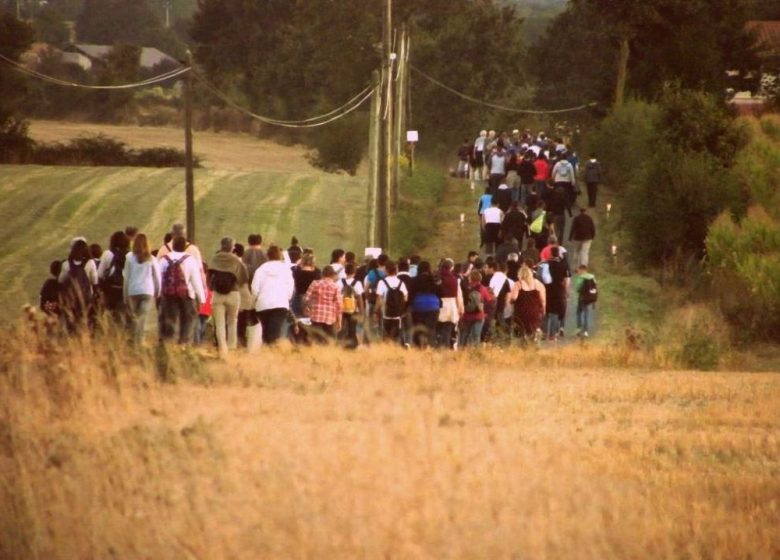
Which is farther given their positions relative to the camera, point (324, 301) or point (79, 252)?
point (324, 301)

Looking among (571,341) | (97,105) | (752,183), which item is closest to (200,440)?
(571,341)

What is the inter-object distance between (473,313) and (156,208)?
27.6 meters

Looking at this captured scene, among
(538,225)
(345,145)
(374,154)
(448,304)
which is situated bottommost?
(448,304)

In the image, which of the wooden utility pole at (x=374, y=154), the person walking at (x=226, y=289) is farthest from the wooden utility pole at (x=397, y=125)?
the person walking at (x=226, y=289)

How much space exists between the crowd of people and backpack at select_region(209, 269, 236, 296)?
1 centimetres

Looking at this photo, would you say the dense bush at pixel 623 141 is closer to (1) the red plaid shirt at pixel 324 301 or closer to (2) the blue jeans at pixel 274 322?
(1) the red plaid shirt at pixel 324 301

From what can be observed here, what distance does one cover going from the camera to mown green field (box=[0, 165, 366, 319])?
4328 centimetres

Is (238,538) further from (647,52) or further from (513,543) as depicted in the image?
(647,52)

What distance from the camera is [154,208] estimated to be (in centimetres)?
4891

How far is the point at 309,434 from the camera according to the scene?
1058 centimetres

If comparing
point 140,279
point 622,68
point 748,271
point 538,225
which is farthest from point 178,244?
point 622,68

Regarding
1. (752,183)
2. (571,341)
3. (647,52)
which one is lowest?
(571,341)

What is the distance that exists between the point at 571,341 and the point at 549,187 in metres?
11.6

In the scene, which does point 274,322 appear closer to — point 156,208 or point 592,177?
point 592,177
